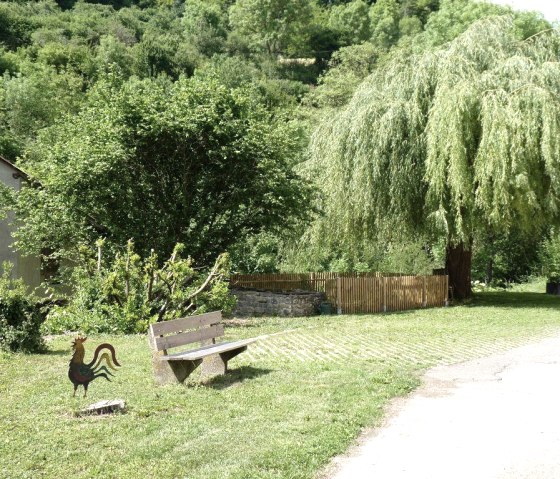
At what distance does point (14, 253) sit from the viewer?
23797 mm

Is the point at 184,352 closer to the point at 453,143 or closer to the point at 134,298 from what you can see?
the point at 134,298

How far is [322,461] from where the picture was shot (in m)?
5.49

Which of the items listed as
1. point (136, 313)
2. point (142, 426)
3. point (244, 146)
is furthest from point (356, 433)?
point (244, 146)

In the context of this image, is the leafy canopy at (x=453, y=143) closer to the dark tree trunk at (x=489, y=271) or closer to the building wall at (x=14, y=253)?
the building wall at (x=14, y=253)

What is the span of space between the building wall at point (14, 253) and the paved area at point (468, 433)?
61.9 ft

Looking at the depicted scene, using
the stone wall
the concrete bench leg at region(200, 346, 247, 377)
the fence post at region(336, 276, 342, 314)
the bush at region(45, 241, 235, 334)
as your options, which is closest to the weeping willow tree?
the fence post at region(336, 276, 342, 314)

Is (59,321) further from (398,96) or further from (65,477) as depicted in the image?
(398,96)

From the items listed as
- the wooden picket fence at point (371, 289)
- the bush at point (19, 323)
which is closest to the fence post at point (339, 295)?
the wooden picket fence at point (371, 289)

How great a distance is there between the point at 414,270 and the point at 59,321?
56.6 feet

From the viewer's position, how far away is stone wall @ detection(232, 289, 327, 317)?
63.8 ft

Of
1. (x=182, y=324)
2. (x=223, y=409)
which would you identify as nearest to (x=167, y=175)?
(x=182, y=324)

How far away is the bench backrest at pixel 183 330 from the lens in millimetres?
8617

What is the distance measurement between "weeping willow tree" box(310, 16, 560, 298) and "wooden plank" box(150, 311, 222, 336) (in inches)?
432

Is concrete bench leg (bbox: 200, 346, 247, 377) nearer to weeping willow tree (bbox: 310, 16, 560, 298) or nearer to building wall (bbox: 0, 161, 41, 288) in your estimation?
weeping willow tree (bbox: 310, 16, 560, 298)
